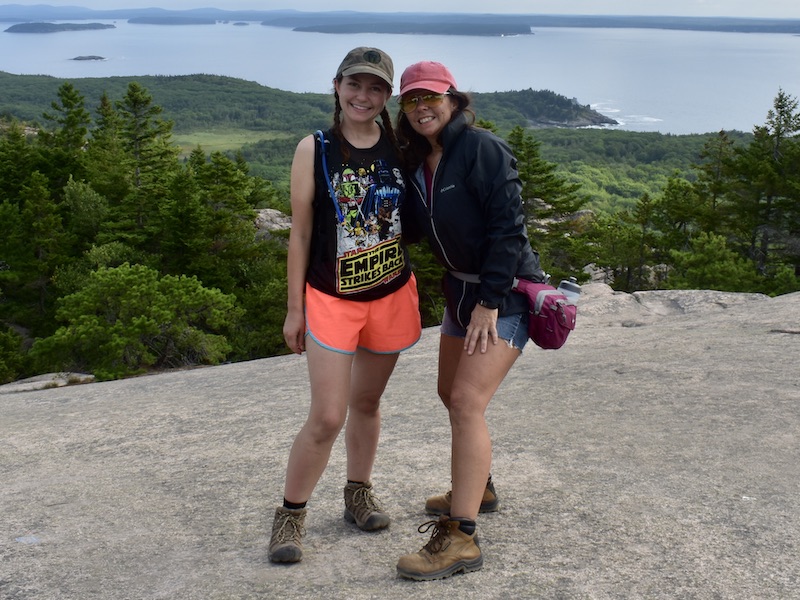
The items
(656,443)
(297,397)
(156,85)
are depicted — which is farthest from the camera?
(156,85)

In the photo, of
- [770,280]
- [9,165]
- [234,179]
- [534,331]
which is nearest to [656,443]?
[534,331]

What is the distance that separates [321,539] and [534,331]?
5.99 ft

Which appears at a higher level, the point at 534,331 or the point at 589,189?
the point at 534,331

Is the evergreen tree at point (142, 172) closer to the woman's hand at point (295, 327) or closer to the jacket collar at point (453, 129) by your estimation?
the woman's hand at point (295, 327)

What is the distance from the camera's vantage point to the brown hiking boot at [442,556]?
3971mm

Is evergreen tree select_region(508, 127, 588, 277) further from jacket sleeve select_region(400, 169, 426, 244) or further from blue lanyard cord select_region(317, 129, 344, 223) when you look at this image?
blue lanyard cord select_region(317, 129, 344, 223)

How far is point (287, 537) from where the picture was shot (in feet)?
14.1

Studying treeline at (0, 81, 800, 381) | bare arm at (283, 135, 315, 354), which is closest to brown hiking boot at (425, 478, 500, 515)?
bare arm at (283, 135, 315, 354)

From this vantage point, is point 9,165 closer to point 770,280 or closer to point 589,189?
point 770,280

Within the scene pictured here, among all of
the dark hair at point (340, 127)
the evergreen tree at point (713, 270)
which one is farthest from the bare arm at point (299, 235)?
the evergreen tree at point (713, 270)

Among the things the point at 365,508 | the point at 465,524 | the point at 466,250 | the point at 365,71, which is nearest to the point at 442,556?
the point at 465,524

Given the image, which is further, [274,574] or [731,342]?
[731,342]

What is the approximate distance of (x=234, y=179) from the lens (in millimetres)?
44562

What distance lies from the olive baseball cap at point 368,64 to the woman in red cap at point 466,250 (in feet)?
0.34
